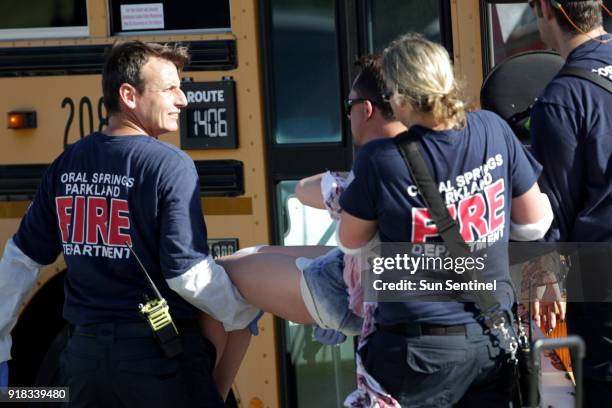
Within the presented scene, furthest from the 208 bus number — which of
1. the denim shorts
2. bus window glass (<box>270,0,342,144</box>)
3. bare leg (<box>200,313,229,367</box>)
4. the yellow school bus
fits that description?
the denim shorts

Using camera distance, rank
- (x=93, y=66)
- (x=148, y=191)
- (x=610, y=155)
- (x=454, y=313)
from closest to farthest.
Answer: (x=454, y=313)
(x=610, y=155)
(x=148, y=191)
(x=93, y=66)

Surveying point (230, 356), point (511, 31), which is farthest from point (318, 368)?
point (511, 31)

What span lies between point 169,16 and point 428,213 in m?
1.78

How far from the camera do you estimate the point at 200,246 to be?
→ 265 cm

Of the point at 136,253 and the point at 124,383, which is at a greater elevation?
the point at 136,253

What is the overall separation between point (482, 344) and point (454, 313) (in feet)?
0.31

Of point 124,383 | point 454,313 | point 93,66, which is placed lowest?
point 124,383

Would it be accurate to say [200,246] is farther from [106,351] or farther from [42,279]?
[42,279]

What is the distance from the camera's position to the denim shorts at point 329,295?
2621 mm

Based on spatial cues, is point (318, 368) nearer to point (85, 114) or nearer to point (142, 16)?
point (85, 114)

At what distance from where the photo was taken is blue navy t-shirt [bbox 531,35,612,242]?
7.96ft

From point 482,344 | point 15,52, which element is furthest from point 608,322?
point 15,52

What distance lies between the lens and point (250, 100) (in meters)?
3.54

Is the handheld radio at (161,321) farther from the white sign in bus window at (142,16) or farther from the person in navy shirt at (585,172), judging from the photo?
the white sign in bus window at (142,16)
